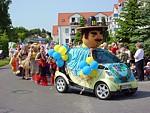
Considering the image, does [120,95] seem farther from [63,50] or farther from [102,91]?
[63,50]

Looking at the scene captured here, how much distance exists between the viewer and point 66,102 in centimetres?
945

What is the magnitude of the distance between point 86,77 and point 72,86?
0.91 meters

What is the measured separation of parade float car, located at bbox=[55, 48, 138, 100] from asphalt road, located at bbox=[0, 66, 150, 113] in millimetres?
297

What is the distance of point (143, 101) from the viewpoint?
937 cm

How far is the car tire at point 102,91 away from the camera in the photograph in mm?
9672

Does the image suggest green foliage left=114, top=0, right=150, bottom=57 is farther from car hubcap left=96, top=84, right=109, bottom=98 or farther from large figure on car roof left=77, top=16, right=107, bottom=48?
car hubcap left=96, top=84, right=109, bottom=98

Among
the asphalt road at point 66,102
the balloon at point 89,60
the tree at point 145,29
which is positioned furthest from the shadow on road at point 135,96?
the tree at point 145,29

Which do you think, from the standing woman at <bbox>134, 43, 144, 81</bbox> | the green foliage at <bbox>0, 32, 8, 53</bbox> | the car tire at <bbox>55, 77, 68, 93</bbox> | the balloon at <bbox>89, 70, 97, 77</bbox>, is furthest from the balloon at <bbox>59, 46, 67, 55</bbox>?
the green foliage at <bbox>0, 32, 8, 53</bbox>

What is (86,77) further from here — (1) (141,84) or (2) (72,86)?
(1) (141,84)

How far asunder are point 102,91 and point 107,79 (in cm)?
45

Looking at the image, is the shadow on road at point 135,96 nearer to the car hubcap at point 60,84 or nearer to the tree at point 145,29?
the car hubcap at point 60,84

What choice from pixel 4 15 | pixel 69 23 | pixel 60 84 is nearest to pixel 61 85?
pixel 60 84

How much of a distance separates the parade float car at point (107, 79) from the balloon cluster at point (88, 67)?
0.13 m

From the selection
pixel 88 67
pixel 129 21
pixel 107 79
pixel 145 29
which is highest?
pixel 129 21
